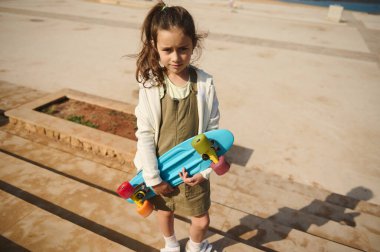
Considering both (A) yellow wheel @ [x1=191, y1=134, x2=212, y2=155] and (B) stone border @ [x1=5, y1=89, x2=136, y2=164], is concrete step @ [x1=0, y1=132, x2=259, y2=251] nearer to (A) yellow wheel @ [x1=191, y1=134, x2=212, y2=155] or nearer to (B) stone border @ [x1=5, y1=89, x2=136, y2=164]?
(B) stone border @ [x1=5, y1=89, x2=136, y2=164]

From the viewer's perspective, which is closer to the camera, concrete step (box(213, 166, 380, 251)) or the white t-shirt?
the white t-shirt

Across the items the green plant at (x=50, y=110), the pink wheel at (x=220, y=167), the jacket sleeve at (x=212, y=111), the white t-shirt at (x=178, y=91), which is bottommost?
the green plant at (x=50, y=110)

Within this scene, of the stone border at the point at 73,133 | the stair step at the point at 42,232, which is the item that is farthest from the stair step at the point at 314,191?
the stair step at the point at 42,232

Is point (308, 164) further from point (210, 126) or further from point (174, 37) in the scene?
point (174, 37)

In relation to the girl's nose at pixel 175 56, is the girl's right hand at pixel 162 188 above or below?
below

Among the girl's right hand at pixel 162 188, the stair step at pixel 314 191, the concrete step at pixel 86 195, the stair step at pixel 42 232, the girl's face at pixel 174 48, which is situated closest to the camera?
the girl's face at pixel 174 48

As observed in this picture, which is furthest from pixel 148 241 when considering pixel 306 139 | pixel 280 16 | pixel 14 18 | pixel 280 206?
pixel 280 16

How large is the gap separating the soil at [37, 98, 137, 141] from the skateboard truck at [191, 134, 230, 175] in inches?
89.9

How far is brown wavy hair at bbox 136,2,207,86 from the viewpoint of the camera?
4.97 ft

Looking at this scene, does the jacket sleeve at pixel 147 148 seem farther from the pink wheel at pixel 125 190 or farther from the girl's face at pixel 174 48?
the girl's face at pixel 174 48

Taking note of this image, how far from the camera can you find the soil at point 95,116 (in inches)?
156

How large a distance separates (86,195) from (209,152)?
1.45 metres

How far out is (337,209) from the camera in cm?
293

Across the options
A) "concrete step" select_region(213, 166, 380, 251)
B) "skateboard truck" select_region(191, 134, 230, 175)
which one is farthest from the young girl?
Result: "concrete step" select_region(213, 166, 380, 251)
